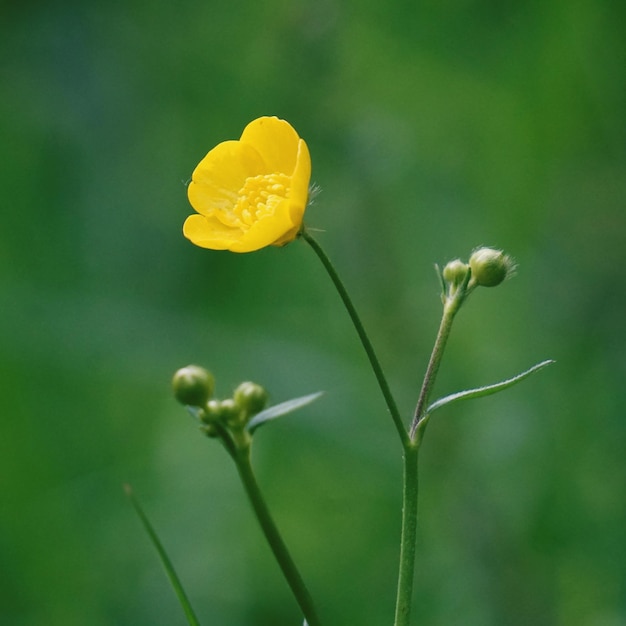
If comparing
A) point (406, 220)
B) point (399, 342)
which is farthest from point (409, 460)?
point (406, 220)

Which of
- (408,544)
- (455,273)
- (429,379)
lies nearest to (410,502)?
(408,544)

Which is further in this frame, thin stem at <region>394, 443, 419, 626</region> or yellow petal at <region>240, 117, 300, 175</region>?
yellow petal at <region>240, 117, 300, 175</region>

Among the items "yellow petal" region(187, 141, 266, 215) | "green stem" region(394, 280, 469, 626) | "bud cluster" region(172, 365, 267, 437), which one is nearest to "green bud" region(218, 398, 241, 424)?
"bud cluster" region(172, 365, 267, 437)

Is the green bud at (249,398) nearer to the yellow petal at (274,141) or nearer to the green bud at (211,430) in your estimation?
the green bud at (211,430)

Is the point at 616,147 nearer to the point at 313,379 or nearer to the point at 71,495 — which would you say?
the point at 313,379

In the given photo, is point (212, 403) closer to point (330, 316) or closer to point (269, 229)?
point (269, 229)

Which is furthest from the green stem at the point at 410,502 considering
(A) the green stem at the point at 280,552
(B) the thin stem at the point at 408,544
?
(A) the green stem at the point at 280,552

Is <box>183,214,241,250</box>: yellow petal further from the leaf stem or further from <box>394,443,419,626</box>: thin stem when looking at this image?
<box>394,443,419,626</box>: thin stem
